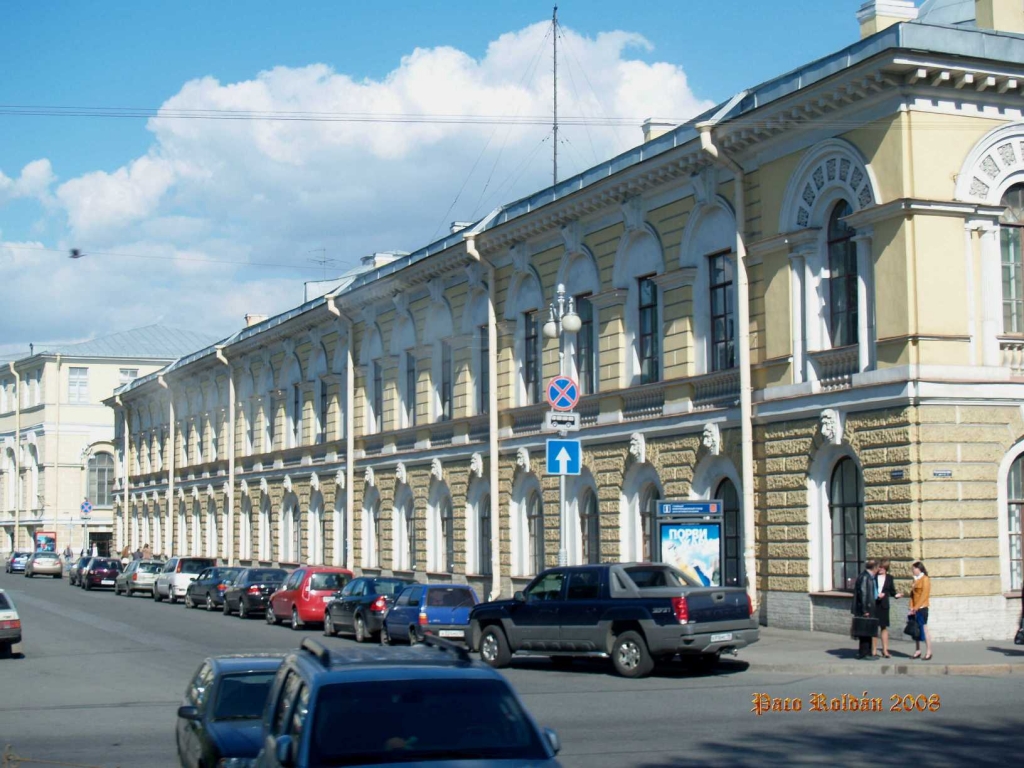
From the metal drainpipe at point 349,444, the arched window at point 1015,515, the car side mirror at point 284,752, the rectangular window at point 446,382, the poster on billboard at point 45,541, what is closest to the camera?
the car side mirror at point 284,752

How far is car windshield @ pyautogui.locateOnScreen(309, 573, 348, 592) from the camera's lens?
3259cm

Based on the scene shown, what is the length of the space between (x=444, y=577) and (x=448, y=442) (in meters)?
3.94

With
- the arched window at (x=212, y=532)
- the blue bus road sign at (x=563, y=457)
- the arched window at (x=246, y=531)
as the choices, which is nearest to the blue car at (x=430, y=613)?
the blue bus road sign at (x=563, y=457)

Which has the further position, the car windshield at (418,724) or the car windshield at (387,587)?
the car windshield at (387,587)

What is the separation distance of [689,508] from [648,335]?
276 inches

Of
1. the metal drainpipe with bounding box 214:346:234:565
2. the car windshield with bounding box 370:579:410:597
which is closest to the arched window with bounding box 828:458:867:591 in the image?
the car windshield with bounding box 370:579:410:597

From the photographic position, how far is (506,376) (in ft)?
117

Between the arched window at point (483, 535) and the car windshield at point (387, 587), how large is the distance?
8333mm

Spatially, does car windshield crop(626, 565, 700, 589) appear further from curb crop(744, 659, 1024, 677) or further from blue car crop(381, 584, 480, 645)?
blue car crop(381, 584, 480, 645)

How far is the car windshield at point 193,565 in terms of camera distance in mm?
46500

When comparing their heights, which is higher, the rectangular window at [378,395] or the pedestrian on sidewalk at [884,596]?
the rectangular window at [378,395]

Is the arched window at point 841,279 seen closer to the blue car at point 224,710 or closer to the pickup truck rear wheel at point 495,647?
the pickup truck rear wheel at point 495,647

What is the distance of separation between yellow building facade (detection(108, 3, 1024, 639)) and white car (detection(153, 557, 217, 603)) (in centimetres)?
828

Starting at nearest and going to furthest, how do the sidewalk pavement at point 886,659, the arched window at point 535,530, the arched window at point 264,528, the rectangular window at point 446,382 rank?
the sidewalk pavement at point 886,659 < the arched window at point 535,530 < the rectangular window at point 446,382 < the arched window at point 264,528
